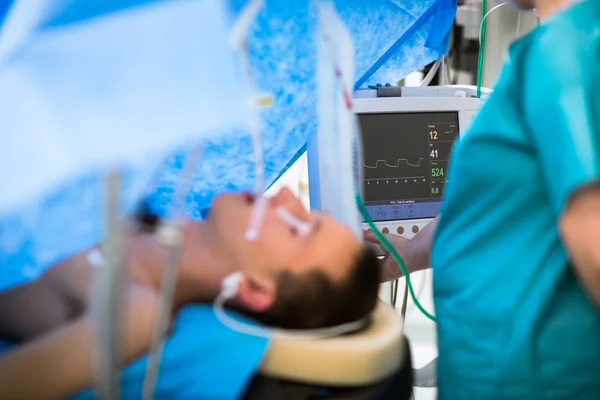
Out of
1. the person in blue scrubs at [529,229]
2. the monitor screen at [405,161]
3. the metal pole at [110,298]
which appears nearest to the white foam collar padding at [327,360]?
the person in blue scrubs at [529,229]

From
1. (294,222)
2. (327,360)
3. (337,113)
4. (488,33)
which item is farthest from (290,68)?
(488,33)

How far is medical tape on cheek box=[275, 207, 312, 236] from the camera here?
92cm

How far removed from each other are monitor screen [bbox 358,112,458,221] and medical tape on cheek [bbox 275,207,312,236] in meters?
0.71

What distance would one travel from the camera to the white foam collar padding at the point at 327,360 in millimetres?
816

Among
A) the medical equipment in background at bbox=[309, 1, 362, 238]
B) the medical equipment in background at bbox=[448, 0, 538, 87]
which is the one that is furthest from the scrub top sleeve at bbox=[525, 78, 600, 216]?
the medical equipment in background at bbox=[448, 0, 538, 87]

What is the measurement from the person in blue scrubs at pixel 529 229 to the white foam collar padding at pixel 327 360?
162 millimetres

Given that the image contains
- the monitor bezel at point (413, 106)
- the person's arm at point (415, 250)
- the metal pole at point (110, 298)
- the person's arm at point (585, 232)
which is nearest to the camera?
the metal pole at point (110, 298)

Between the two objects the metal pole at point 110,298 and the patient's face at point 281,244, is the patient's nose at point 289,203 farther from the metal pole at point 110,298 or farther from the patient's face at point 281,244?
the metal pole at point 110,298

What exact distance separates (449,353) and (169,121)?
626 mm

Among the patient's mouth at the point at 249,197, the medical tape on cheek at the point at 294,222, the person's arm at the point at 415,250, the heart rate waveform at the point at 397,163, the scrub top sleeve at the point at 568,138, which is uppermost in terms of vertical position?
the scrub top sleeve at the point at 568,138

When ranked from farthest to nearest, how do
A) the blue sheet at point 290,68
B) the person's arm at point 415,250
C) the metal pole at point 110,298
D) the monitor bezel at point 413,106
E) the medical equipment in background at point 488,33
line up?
the medical equipment in background at point 488,33
the monitor bezel at point 413,106
the person's arm at point 415,250
the blue sheet at point 290,68
the metal pole at point 110,298

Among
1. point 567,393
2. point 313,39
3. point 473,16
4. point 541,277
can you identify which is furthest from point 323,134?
point 473,16

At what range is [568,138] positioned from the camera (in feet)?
2.33

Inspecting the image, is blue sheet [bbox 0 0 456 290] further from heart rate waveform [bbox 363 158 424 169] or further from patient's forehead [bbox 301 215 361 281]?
patient's forehead [bbox 301 215 361 281]
